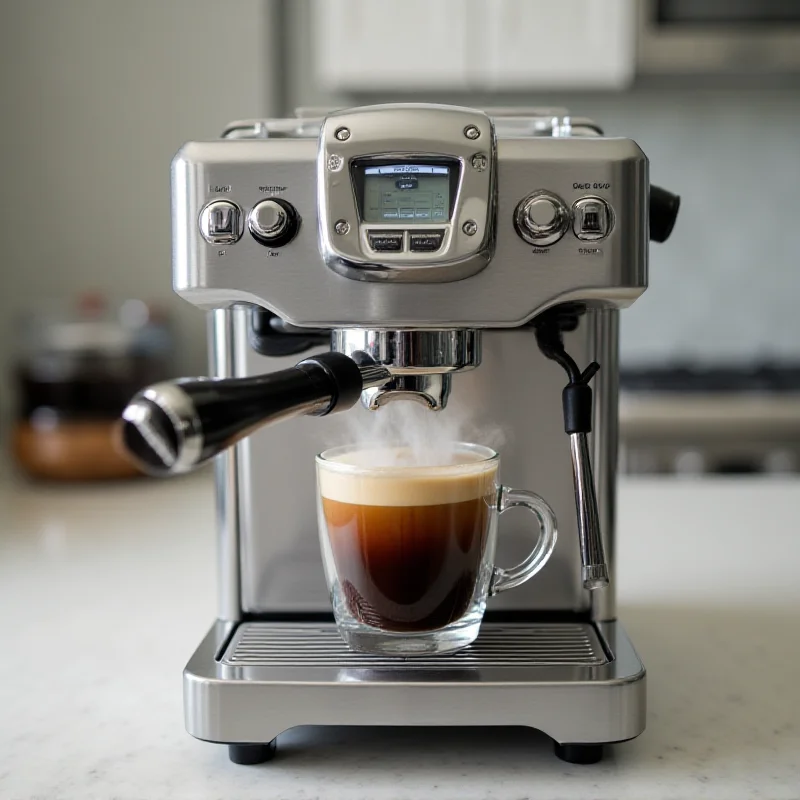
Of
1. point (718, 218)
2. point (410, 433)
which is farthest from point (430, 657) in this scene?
point (718, 218)

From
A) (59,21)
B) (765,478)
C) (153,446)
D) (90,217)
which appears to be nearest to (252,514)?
(153,446)

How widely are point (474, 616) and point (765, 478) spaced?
4.68 feet

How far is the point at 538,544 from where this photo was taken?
571 millimetres

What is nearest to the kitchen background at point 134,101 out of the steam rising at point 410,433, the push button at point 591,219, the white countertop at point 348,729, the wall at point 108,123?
the wall at point 108,123

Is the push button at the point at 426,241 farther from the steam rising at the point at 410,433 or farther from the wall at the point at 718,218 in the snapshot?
the wall at the point at 718,218

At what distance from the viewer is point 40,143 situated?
7.09ft

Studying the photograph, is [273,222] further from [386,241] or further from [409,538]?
[409,538]

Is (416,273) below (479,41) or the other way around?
below

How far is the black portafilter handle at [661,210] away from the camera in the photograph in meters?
0.57

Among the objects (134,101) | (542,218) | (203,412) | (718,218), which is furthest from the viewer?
(718,218)

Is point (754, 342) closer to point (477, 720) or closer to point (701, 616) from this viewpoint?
point (701, 616)

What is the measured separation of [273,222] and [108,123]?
183 centimetres

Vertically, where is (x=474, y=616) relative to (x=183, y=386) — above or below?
below

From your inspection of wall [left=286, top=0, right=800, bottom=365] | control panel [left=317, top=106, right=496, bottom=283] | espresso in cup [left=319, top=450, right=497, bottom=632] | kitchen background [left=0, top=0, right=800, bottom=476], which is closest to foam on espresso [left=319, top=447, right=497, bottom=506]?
espresso in cup [left=319, top=450, right=497, bottom=632]
